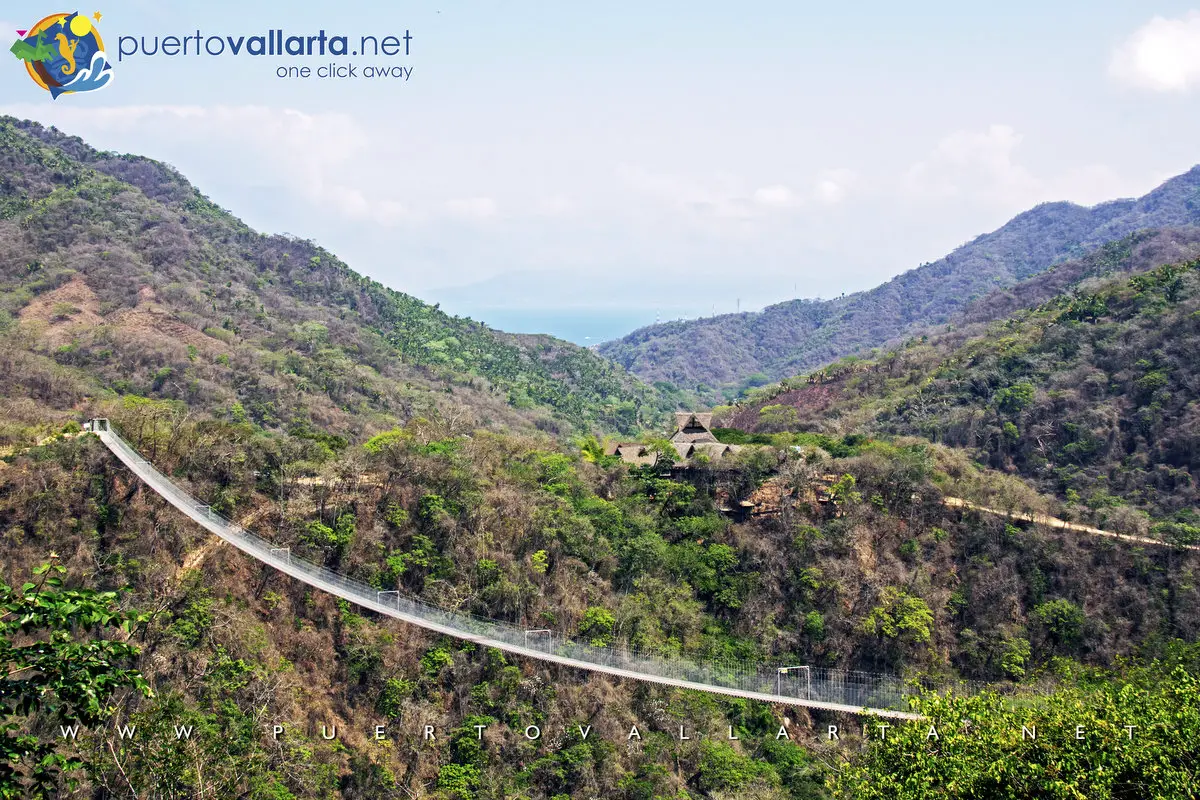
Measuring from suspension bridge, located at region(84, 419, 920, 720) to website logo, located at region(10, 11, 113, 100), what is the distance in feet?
42.8

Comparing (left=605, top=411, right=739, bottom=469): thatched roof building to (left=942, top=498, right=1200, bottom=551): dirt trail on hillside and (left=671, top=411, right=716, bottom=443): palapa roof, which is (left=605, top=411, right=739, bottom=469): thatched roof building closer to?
(left=671, top=411, right=716, bottom=443): palapa roof

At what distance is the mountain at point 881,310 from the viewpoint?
11500 cm

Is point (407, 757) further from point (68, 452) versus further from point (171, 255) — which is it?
point (171, 255)

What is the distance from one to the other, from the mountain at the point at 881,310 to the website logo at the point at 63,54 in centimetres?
8132

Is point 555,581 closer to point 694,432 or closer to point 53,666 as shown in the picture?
point 694,432

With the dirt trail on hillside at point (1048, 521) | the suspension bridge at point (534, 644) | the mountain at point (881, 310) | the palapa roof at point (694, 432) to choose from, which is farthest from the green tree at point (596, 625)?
the mountain at point (881, 310)

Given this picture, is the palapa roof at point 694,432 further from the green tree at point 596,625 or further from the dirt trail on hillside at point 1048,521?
the green tree at point 596,625

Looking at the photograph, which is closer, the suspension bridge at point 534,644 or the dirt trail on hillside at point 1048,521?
the suspension bridge at point 534,644

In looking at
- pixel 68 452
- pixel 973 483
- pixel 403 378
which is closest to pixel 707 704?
pixel 973 483

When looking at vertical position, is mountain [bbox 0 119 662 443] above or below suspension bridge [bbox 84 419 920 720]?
above

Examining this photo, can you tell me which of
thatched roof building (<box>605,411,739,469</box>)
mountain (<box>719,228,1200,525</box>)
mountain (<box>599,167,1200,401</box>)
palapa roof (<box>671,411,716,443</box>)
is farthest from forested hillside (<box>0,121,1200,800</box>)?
mountain (<box>599,167,1200,401</box>)

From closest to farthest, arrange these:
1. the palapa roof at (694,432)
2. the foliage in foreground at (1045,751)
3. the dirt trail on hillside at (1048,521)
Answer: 1. the foliage in foreground at (1045,751)
2. the dirt trail on hillside at (1048,521)
3. the palapa roof at (694,432)

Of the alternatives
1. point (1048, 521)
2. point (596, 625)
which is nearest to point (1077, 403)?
point (1048, 521)

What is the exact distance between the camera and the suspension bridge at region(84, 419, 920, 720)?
21.6 meters
